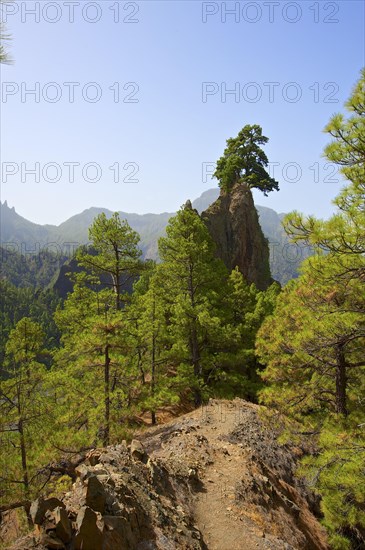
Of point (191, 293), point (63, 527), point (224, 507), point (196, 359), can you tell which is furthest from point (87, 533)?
point (191, 293)

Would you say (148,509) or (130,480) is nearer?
(148,509)

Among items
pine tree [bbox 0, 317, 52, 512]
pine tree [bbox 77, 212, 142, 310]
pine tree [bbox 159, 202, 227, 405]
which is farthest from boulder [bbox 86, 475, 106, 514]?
pine tree [bbox 77, 212, 142, 310]

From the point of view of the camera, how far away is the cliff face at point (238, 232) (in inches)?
1581

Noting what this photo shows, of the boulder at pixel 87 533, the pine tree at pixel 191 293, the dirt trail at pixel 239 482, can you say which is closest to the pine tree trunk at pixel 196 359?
the pine tree at pixel 191 293

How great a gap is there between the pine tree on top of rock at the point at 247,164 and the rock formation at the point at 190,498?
31.9m

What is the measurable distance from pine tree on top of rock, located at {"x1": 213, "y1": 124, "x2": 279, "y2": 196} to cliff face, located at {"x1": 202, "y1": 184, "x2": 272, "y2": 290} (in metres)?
1.76

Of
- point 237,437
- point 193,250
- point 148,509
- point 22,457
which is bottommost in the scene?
point 22,457

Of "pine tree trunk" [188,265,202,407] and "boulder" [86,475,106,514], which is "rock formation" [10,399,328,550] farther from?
"pine tree trunk" [188,265,202,407]

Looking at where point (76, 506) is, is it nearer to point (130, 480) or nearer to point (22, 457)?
point (130, 480)

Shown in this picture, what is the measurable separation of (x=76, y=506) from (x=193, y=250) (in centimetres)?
1341

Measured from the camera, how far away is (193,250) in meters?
18.4

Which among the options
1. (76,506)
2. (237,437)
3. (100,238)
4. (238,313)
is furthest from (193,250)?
(76,506)

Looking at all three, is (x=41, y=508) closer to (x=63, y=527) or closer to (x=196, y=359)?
Result: (x=63, y=527)

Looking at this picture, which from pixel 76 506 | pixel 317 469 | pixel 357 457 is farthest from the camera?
pixel 317 469
